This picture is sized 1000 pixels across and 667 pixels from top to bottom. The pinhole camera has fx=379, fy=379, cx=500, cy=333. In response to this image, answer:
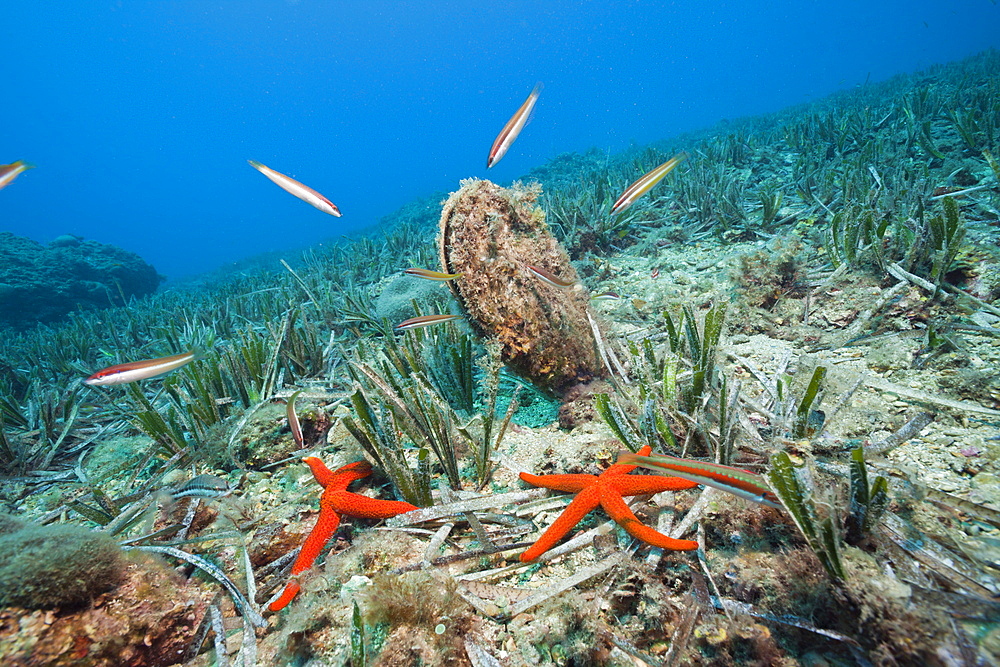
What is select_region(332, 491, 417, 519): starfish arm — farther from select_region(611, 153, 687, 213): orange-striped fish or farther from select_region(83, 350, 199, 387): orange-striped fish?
select_region(611, 153, 687, 213): orange-striped fish

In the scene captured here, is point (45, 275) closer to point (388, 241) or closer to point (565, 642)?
point (388, 241)

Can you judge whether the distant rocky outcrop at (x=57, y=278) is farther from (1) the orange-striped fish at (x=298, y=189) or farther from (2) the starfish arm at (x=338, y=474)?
(2) the starfish arm at (x=338, y=474)

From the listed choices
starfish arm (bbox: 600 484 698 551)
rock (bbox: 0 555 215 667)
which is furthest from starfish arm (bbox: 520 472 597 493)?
rock (bbox: 0 555 215 667)

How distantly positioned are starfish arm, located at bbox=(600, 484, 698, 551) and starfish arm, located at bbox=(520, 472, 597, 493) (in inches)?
4.3

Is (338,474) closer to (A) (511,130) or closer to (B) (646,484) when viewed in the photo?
(B) (646,484)

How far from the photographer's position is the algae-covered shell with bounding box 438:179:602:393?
9.34 ft

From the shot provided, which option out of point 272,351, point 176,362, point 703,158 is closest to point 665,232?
point 703,158

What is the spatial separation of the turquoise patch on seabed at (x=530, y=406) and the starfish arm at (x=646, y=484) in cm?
116

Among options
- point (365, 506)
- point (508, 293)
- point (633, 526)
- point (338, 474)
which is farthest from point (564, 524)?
point (508, 293)

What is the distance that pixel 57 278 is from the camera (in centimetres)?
1573

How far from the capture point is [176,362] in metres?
2.45

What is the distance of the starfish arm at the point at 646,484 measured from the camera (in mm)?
1808

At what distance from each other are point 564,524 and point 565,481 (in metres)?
0.26

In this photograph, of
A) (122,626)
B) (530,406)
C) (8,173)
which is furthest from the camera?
(530,406)
